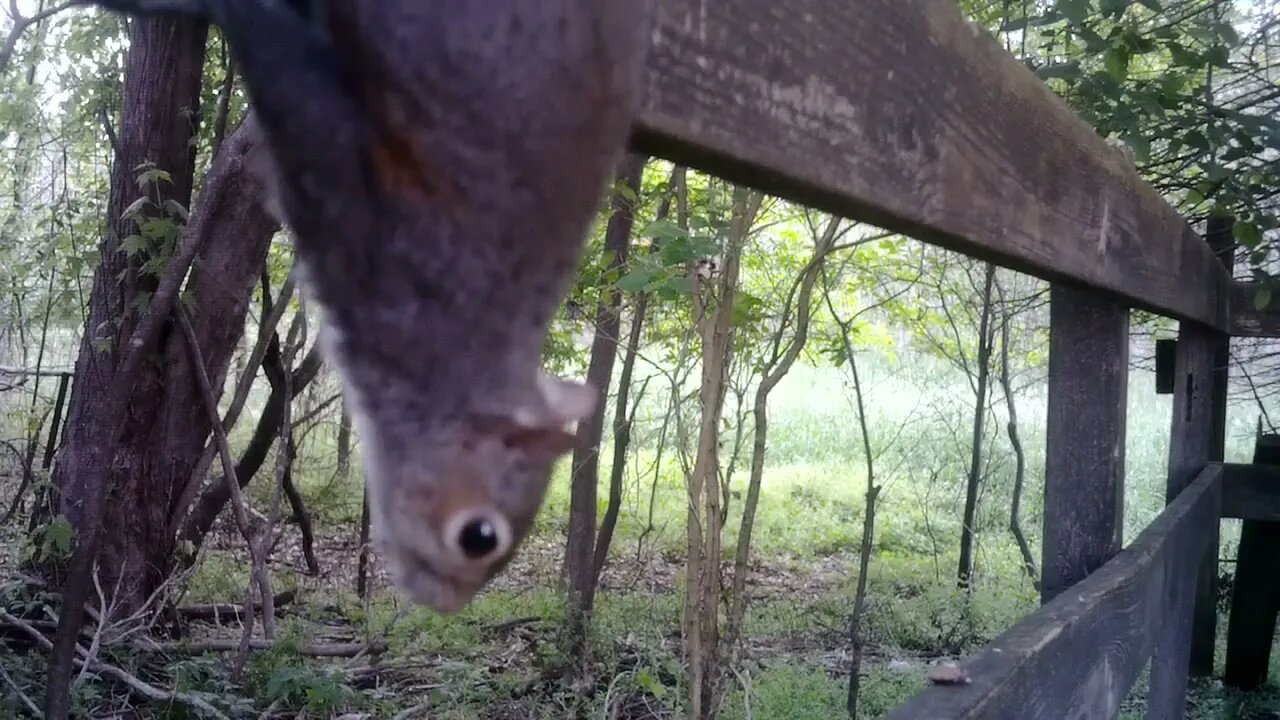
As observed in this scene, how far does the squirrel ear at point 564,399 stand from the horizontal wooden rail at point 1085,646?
30.6 inches

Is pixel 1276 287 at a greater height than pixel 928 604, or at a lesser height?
greater

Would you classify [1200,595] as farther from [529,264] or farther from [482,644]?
[529,264]

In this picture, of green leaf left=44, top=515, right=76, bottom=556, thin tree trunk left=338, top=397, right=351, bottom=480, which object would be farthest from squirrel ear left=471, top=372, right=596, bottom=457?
green leaf left=44, top=515, right=76, bottom=556

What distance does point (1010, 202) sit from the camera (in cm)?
119

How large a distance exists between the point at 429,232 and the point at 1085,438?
1998mm

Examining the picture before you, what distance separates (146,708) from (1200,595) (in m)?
3.80

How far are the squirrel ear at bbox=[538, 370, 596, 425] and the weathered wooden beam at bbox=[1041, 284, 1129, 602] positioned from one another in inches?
73.8

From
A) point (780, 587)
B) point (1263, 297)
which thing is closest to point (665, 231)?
point (1263, 297)

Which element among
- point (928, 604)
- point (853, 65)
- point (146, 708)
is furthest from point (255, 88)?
point (928, 604)

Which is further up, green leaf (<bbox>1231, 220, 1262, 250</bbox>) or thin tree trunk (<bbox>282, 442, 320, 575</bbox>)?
green leaf (<bbox>1231, 220, 1262, 250</bbox>)

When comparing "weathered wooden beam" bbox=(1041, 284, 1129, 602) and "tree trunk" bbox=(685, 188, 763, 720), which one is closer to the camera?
"weathered wooden beam" bbox=(1041, 284, 1129, 602)

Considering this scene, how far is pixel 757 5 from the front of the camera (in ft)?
2.15

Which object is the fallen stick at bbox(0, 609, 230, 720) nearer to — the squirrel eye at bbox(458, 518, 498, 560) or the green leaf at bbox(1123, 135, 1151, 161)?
the green leaf at bbox(1123, 135, 1151, 161)

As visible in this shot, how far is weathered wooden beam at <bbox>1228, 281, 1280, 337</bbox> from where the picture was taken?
2918 mm
